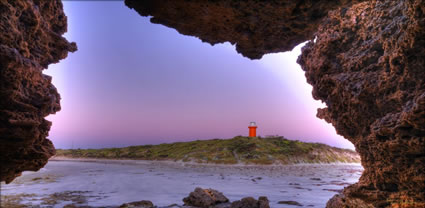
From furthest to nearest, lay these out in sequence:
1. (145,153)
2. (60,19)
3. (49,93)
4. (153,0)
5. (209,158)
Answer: (145,153), (209,158), (60,19), (49,93), (153,0)

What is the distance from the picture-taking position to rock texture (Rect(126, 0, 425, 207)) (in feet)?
10.3

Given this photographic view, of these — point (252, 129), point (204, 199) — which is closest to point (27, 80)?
point (204, 199)

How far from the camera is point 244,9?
2939mm

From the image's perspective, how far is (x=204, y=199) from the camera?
703cm

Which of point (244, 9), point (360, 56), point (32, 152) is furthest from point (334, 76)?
point (32, 152)

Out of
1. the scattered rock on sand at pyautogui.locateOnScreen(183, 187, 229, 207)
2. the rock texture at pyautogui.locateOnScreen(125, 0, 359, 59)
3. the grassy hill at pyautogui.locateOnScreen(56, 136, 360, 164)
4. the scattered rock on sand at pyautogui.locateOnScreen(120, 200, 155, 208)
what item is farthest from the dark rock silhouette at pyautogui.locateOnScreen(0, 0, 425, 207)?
the grassy hill at pyautogui.locateOnScreen(56, 136, 360, 164)

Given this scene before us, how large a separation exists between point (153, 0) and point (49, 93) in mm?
2344

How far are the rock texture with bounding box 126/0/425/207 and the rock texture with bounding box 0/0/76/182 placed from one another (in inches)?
61.9

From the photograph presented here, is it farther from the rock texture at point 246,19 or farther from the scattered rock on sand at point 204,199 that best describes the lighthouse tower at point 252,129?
the rock texture at point 246,19

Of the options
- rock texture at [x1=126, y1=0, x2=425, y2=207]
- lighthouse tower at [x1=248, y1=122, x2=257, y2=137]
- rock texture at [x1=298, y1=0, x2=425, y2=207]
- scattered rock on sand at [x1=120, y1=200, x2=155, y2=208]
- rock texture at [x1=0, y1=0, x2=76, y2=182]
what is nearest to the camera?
rock texture at [x1=126, y1=0, x2=425, y2=207]

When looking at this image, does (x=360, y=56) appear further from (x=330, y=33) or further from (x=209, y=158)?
(x=209, y=158)

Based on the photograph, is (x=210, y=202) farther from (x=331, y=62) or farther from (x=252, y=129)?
(x=252, y=129)

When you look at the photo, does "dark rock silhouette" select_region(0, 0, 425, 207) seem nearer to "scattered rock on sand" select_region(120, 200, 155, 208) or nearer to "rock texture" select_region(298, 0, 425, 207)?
"rock texture" select_region(298, 0, 425, 207)

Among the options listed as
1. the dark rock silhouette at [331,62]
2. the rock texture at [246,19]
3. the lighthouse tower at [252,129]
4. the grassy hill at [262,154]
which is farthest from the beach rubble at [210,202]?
the lighthouse tower at [252,129]
